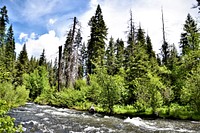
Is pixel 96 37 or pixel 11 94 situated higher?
pixel 96 37

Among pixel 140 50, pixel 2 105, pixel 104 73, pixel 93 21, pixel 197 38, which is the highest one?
pixel 93 21

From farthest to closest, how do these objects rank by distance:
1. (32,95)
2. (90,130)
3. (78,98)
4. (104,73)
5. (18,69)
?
(18,69) → (32,95) → (78,98) → (104,73) → (90,130)

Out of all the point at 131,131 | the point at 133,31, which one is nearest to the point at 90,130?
the point at 131,131

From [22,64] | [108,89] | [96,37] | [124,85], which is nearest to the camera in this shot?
[108,89]

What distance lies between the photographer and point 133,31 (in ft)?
128

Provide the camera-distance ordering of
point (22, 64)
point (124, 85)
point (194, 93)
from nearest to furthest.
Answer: point (194, 93) → point (124, 85) → point (22, 64)

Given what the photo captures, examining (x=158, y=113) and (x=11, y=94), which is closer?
(x=158, y=113)

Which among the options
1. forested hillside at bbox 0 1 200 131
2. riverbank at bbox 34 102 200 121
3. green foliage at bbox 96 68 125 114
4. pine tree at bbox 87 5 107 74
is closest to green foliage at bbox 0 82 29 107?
forested hillside at bbox 0 1 200 131

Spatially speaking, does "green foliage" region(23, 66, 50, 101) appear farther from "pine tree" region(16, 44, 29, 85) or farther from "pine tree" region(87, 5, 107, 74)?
"pine tree" region(16, 44, 29, 85)

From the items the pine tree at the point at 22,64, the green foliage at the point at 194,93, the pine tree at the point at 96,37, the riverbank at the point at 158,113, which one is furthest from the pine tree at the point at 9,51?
the green foliage at the point at 194,93

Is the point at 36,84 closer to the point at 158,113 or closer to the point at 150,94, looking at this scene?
the point at 150,94

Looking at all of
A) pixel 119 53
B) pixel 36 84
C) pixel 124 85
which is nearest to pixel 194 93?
pixel 124 85

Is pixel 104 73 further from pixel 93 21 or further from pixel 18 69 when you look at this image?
pixel 18 69

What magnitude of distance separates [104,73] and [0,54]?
29556 millimetres
